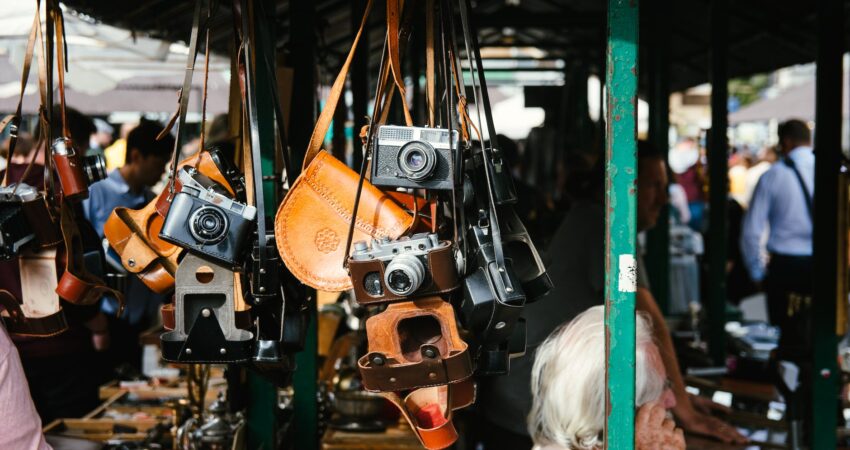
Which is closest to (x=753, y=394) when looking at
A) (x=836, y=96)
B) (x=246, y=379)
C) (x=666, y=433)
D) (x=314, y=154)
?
(x=836, y=96)

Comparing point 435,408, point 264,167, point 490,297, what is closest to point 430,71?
point 490,297

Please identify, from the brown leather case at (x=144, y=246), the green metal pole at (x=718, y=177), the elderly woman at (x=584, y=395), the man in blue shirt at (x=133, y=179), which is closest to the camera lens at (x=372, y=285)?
the brown leather case at (x=144, y=246)

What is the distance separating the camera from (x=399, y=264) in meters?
1.70

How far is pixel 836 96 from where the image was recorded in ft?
11.2

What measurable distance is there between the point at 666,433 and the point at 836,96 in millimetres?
1636

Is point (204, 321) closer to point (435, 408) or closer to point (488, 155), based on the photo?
point (435, 408)

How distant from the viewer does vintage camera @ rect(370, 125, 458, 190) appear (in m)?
1.76

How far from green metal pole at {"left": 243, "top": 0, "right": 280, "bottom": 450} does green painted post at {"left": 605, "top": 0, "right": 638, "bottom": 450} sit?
2.75ft

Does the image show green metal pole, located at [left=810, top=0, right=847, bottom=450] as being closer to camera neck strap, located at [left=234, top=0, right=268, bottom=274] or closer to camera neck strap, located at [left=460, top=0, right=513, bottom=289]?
camera neck strap, located at [left=460, top=0, right=513, bottom=289]

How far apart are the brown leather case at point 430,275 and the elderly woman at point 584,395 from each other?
2.38ft

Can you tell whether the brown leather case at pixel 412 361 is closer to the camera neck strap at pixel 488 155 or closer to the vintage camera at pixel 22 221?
the camera neck strap at pixel 488 155

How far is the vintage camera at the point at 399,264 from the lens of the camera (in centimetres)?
171

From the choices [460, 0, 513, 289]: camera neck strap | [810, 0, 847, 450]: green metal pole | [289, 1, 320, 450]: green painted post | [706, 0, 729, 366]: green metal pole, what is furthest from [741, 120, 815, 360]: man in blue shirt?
[460, 0, 513, 289]: camera neck strap

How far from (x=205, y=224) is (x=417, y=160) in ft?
1.60
